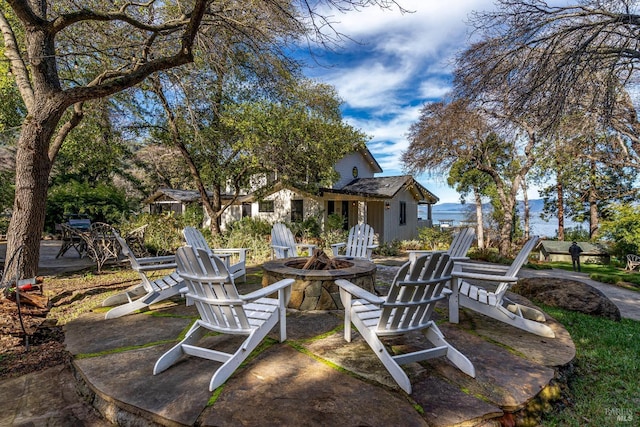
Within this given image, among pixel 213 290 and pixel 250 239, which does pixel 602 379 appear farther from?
pixel 250 239

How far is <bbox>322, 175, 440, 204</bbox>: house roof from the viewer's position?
15.1m

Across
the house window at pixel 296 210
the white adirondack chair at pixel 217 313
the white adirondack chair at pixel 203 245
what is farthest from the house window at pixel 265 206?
the white adirondack chair at pixel 217 313

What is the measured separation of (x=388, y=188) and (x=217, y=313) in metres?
14.1

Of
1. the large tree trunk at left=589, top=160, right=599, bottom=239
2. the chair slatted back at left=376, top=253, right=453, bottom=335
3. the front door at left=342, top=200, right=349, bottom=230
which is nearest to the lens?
the chair slatted back at left=376, top=253, right=453, bottom=335

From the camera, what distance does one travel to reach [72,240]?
8.46 m

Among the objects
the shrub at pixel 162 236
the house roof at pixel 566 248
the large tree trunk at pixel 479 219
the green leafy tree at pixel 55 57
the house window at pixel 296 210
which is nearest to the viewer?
the green leafy tree at pixel 55 57

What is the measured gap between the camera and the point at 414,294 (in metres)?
2.43

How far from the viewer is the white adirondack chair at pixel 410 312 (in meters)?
2.36

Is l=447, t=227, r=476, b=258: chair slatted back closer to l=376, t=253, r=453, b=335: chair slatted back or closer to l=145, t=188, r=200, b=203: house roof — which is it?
l=376, t=253, r=453, b=335: chair slatted back

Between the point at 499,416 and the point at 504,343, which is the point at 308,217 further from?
the point at 499,416

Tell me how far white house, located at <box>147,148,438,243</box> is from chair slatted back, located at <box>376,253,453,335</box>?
11.2 metres

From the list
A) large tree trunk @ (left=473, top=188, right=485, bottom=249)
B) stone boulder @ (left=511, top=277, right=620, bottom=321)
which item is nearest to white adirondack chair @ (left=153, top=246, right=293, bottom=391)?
stone boulder @ (left=511, top=277, right=620, bottom=321)

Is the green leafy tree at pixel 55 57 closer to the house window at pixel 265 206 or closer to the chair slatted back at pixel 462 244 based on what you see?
the chair slatted back at pixel 462 244

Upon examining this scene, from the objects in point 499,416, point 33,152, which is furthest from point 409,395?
point 33,152
